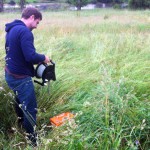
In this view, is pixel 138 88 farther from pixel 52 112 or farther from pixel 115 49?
pixel 115 49

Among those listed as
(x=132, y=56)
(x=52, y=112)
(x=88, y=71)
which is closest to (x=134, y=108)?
(x=52, y=112)

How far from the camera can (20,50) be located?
3.70 m

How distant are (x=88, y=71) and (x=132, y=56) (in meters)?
1.00

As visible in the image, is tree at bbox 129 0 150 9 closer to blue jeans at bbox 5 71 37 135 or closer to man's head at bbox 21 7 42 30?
man's head at bbox 21 7 42 30

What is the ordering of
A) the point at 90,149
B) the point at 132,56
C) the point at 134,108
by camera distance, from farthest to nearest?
the point at 132,56 < the point at 134,108 < the point at 90,149

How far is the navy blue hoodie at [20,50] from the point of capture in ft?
11.7

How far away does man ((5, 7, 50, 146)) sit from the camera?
11.9 ft

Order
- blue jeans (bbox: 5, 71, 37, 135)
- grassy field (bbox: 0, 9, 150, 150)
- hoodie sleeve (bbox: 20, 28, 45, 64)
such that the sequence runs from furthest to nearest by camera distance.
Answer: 1. blue jeans (bbox: 5, 71, 37, 135)
2. hoodie sleeve (bbox: 20, 28, 45, 64)
3. grassy field (bbox: 0, 9, 150, 150)

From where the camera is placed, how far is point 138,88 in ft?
13.2

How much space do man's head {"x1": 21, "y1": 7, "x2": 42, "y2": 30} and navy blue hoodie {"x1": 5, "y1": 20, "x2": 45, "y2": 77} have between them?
2.9 inches

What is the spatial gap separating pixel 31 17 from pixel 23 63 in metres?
0.57

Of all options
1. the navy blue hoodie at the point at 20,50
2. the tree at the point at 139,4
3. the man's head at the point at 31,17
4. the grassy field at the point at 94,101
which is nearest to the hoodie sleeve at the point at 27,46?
the navy blue hoodie at the point at 20,50

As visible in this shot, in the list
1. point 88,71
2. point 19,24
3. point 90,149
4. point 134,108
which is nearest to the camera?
point 90,149

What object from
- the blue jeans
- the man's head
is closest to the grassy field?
the blue jeans
